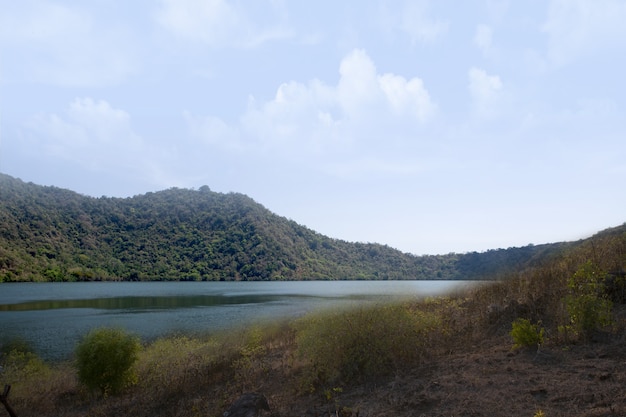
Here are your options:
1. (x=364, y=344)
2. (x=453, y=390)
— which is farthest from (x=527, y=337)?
(x=364, y=344)

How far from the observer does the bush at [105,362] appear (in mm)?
12438

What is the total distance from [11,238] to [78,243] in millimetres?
20649

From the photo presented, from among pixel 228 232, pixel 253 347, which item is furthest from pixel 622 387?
pixel 228 232

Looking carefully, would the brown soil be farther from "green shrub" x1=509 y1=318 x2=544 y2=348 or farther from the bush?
the bush

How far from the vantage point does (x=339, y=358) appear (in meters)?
9.16

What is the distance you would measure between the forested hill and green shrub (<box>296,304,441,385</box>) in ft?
338

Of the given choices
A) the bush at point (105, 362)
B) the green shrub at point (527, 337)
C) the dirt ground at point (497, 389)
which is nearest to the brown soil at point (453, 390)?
the dirt ground at point (497, 389)

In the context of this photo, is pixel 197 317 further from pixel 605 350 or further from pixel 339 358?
pixel 605 350

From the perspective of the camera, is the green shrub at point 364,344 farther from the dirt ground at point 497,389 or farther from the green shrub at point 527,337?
the green shrub at point 527,337

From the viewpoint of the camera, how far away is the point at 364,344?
920 centimetres

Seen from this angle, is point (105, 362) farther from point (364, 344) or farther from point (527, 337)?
point (527, 337)

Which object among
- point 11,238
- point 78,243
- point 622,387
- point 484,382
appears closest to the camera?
point 622,387

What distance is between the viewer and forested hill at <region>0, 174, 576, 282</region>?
4695 inches

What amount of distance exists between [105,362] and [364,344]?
8359 mm
